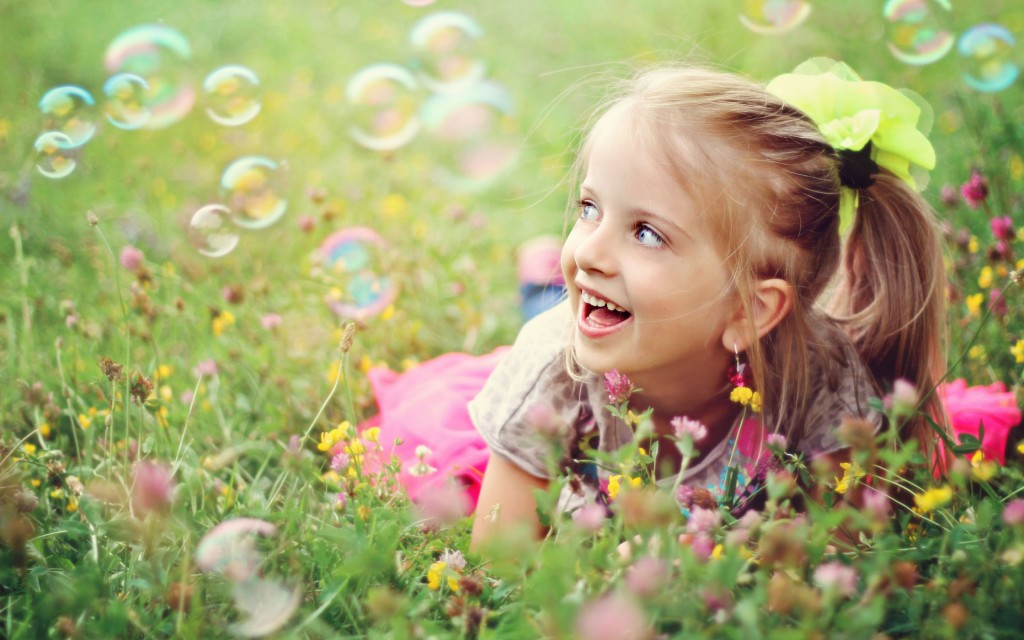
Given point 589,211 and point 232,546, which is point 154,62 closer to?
point 589,211

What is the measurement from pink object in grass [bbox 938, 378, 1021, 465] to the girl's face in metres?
0.62

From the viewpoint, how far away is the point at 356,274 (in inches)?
90.9

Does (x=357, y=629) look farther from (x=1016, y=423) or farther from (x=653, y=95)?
(x=1016, y=423)

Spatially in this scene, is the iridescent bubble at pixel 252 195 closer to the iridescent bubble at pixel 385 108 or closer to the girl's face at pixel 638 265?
the iridescent bubble at pixel 385 108

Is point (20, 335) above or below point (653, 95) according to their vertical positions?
below

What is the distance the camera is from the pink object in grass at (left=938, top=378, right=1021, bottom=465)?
1.71m

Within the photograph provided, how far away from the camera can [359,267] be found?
2.36 m

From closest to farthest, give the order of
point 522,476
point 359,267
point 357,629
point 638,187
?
point 357,629, point 638,187, point 522,476, point 359,267

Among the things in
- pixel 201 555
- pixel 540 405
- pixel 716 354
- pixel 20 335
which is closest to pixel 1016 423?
pixel 716 354

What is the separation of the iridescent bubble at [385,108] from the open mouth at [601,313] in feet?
5.87

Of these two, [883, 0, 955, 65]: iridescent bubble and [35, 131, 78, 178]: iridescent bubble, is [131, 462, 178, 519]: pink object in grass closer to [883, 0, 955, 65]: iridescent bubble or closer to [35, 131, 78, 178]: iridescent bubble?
[35, 131, 78, 178]: iridescent bubble

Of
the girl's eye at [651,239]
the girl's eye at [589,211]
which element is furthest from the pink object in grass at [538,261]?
the girl's eye at [651,239]

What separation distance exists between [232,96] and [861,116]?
1.72m

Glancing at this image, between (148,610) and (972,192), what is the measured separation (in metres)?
1.70
